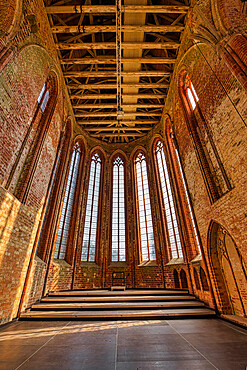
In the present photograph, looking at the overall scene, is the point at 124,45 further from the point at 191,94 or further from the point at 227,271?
the point at 227,271

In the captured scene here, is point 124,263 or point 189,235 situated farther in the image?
point 124,263

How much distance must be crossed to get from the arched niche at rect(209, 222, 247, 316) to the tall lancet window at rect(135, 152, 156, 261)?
5020mm

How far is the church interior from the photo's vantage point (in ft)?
9.80

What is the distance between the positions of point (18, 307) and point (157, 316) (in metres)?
3.82

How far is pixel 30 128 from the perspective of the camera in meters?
5.98

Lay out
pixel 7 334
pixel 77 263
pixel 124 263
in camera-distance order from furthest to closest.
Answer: pixel 124 263
pixel 77 263
pixel 7 334

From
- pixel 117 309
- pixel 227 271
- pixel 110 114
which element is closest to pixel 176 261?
pixel 227 271

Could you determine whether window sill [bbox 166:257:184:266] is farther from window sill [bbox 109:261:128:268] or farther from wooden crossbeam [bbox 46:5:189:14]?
wooden crossbeam [bbox 46:5:189:14]

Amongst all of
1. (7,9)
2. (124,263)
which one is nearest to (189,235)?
(124,263)

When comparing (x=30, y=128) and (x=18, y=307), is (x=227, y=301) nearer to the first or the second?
(x=18, y=307)

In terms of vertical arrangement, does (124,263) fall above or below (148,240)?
below

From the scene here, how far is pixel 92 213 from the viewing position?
1133 cm

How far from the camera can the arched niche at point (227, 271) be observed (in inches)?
174

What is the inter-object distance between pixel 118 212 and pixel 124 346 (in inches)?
363
